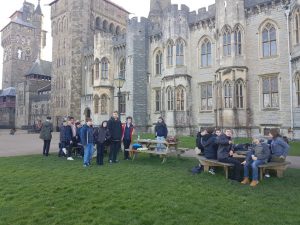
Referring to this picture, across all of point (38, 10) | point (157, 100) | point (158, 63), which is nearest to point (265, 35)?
point (158, 63)

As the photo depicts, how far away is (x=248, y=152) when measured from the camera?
25.8 ft

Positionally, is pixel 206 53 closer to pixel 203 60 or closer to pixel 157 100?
pixel 203 60

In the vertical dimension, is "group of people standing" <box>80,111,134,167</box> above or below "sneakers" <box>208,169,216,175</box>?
above

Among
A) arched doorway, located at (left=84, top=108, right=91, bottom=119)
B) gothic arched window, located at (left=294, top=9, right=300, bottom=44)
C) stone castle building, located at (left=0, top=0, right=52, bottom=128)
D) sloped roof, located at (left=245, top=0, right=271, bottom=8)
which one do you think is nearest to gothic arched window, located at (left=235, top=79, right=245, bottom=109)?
gothic arched window, located at (left=294, top=9, right=300, bottom=44)

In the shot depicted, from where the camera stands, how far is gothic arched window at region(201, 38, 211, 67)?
2430 centimetres

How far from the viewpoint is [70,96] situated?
3756 cm

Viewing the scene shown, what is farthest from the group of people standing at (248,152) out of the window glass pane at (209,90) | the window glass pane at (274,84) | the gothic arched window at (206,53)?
the gothic arched window at (206,53)

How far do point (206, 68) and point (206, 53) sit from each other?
134 cm

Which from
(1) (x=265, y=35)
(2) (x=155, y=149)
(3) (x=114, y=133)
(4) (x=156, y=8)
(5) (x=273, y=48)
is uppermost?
(4) (x=156, y=8)

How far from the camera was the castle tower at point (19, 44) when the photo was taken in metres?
63.2

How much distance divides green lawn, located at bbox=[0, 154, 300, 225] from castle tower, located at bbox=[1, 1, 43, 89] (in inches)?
2340

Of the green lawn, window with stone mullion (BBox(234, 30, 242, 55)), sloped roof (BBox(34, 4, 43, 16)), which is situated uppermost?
sloped roof (BBox(34, 4, 43, 16))

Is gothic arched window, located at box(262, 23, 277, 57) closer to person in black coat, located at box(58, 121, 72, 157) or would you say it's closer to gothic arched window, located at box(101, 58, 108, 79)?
person in black coat, located at box(58, 121, 72, 157)

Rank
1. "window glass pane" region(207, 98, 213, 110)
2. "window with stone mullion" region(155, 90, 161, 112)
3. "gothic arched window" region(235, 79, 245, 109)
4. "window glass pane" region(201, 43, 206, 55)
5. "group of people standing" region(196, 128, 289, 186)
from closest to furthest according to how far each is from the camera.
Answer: "group of people standing" region(196, 128, 289, 186), "gothic arched window" region(235, 79, 245, 109), "window glass pane" region(207, 98, 213, 110), "window glass pane" region(201, 43, 206, 55), "window with stone mullion" region(155, 90, 161, 112)
